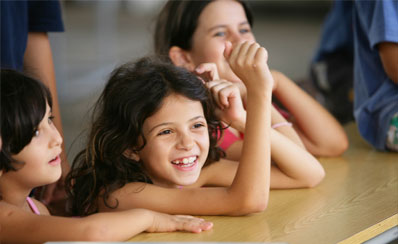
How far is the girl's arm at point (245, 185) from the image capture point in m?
1.26

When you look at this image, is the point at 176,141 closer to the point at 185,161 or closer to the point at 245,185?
the point at 185,161

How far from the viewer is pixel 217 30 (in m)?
1.88

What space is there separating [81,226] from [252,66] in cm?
48

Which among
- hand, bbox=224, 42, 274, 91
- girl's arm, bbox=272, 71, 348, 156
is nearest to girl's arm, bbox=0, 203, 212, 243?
hand, bbox=224, 42, 274, 91

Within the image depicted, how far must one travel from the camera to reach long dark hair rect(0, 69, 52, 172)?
1.12 m

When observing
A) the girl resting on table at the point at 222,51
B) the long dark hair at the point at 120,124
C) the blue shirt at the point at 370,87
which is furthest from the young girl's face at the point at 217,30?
the long dark hair at the point at 120,124

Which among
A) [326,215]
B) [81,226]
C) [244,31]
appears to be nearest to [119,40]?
[244,31]

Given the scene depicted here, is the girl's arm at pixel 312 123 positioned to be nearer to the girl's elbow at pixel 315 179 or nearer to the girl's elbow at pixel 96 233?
the girl's elbow at pixel 315 179

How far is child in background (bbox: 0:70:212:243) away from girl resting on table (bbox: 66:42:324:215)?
10 cm

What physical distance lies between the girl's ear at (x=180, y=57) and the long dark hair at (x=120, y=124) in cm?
54

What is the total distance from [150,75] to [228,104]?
194 millimetres

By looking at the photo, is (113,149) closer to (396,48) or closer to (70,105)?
(396,48)

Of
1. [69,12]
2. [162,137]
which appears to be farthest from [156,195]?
[69,12]

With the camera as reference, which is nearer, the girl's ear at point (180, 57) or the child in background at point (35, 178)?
the child in background at point (35, 178)
